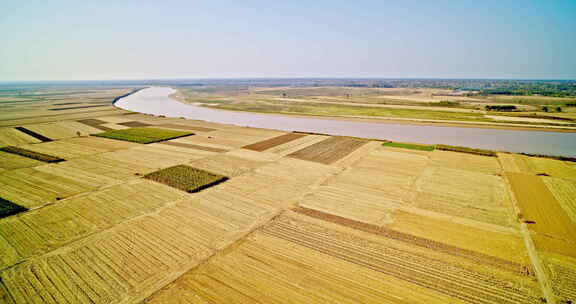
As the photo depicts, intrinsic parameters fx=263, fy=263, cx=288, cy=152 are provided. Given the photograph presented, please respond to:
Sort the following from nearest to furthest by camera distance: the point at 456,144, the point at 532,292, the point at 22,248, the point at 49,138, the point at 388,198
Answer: the point at 532,292 → the point at 22,248 → the point at 388,198 → the point at 456,144 → the point at 49,138

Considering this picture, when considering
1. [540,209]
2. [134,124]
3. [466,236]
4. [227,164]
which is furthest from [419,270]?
[134,124]

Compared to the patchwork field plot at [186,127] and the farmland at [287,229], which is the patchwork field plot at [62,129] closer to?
the patchwork field plot at [186,127]

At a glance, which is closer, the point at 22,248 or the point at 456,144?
the point at 22,248

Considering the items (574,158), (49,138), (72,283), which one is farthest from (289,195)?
(49,138)

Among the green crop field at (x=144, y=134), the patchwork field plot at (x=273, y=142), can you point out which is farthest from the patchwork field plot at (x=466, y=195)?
the green crop field at (x=144, y=134)

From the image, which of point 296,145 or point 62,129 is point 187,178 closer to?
point 296,145

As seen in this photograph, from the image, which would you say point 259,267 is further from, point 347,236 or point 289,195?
point 289,195
